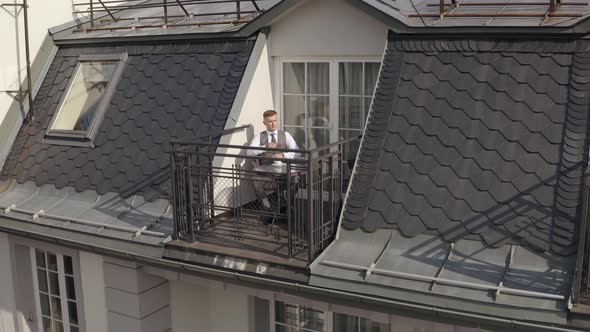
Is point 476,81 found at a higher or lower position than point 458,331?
higher

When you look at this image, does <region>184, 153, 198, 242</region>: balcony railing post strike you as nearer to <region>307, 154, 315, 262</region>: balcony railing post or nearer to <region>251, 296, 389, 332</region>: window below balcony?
<region>251, 296, 389, 332</region>: window below balcony

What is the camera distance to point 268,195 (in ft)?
23.3

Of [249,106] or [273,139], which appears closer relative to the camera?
[273,139]

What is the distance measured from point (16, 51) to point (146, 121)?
9.35 feet

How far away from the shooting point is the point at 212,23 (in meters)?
8.99

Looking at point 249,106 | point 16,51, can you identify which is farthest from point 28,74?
point 249,106

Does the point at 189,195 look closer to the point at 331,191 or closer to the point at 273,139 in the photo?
the point at 273,139

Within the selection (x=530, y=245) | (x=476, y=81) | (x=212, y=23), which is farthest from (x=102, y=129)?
(x=530, y=245)

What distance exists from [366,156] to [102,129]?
4.10 meters

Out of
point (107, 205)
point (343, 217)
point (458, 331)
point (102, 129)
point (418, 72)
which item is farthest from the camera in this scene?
point (102, 129)

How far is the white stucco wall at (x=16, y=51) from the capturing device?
30.4ft

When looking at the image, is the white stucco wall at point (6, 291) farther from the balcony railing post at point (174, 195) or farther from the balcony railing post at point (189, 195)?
the balcony railing post at point (189, 195)

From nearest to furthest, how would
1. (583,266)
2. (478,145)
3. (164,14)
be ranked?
(583,266), (478,145), (164,14)

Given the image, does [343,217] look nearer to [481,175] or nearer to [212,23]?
[481,175]
